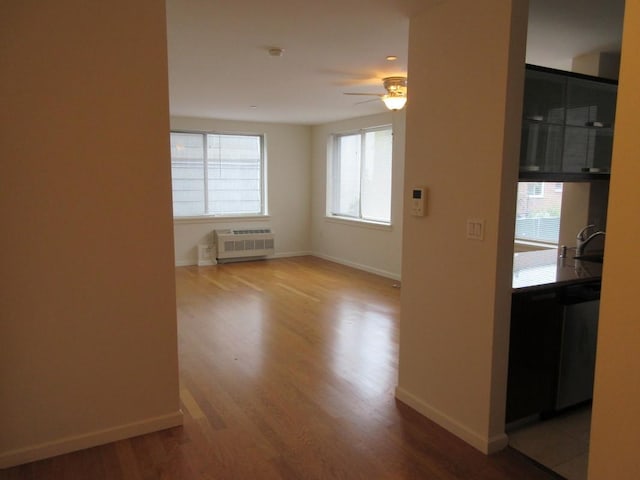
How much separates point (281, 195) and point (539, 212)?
469cm

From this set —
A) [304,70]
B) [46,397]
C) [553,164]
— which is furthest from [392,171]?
[46,397]

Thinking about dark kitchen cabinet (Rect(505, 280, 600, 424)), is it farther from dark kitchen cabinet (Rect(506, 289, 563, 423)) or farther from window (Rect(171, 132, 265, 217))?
window (Rect(171, 132, 265, 217))

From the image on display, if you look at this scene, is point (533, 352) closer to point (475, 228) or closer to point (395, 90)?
point (475, 228)

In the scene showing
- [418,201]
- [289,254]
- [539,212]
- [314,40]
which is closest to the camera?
[418,201]

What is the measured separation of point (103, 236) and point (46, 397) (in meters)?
0.87

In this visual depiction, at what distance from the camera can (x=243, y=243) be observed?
25.6 feet

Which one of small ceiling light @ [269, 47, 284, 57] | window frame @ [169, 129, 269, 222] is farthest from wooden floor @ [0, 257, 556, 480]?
window frame @ [169, 129, 269, 222]

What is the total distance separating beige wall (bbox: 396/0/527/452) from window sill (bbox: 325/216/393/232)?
3.94 meters

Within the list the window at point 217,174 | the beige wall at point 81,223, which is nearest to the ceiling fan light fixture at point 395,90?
A: the beige wall at point 81,223

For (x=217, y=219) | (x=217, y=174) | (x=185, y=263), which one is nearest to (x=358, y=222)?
(x=217, y=219)

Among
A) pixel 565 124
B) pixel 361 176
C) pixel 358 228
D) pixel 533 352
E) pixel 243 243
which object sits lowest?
pixel 243 243

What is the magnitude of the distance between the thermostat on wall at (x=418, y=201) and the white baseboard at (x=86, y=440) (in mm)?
1844

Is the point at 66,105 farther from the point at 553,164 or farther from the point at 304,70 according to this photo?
the point at 553,164

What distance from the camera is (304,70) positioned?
4.03m
